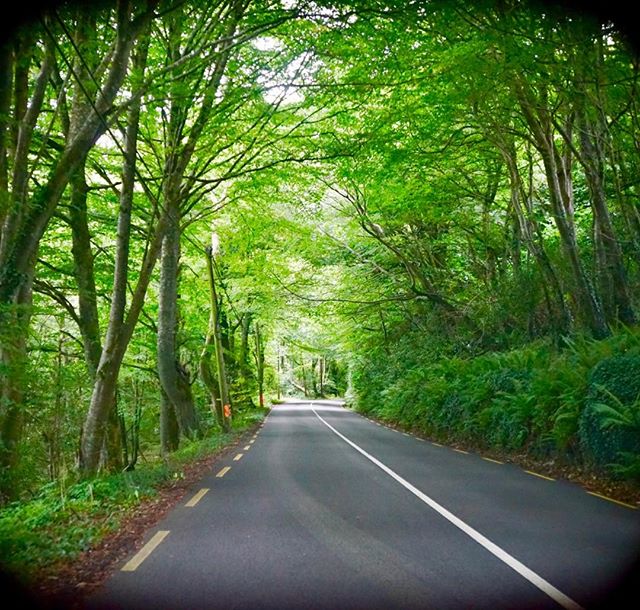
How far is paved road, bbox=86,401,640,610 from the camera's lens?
4.16 m

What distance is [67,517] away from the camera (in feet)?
21.4

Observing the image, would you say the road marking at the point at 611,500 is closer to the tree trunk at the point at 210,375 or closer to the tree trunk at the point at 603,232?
the tree trunk at the point at 603,232

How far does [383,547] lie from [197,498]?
3709 mm

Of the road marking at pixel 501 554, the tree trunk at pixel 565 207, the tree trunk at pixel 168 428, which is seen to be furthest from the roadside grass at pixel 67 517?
the tree trunk at pixel 565 207

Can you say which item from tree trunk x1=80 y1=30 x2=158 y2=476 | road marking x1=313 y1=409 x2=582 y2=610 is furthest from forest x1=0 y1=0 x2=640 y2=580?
road marking x1=313 y1=409 x2=582 y2=610

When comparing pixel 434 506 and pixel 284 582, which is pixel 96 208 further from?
pixel 284 582

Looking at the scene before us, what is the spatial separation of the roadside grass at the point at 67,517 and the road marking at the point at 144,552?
0.54 m

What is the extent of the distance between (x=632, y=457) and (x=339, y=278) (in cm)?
1890

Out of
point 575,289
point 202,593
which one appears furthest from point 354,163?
point 202,593

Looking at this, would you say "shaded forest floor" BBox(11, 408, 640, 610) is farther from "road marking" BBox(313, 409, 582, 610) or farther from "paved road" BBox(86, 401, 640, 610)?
"road marking" BBox(313, 409, 582, 610)

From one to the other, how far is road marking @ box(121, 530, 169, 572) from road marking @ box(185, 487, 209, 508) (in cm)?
159

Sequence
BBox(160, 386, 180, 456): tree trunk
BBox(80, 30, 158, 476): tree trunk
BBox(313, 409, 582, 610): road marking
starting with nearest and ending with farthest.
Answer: BBox(313, 409, 582, 610): road marking, BBox(80, 30, 158, 476): tree trunk, BBox(160, 386, 180, 456): tree trunk

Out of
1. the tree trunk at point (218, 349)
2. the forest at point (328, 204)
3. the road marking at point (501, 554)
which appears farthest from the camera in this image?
the tree trunk at point (218, 349)

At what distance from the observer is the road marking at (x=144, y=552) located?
4.86 m
